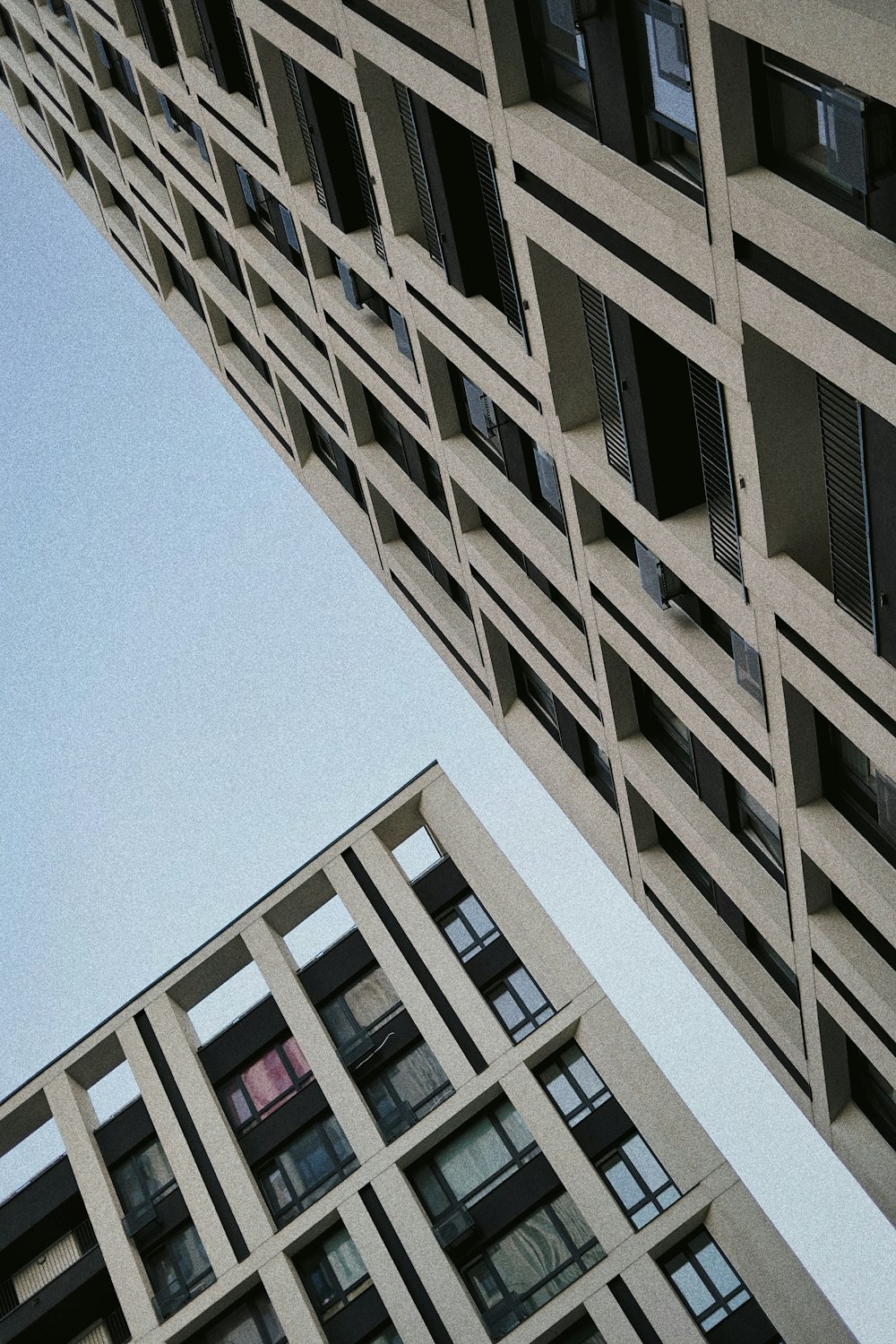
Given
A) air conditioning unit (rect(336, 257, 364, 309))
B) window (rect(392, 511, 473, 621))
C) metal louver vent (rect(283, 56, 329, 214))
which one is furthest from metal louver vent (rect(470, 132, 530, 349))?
window (rect(392, 511, 473, 621))

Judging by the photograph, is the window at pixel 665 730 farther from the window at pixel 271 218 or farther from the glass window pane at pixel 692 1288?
the glass window pane at pixel 692 1288

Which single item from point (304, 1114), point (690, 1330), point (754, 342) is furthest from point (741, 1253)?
point (754, 342)

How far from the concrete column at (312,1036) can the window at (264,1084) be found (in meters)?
1.06

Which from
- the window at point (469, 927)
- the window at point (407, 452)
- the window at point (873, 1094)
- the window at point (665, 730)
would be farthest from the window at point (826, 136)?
the window at point (469, 927)

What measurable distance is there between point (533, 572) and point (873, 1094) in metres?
9.51

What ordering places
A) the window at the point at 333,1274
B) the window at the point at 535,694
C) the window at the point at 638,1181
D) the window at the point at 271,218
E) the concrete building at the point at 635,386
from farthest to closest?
the window at the point at 333,1274 → the window at the point at 638,1181 → the window at the point at 535,694 → the window at the point at 271,218 → the concrete building at the point at 635,386

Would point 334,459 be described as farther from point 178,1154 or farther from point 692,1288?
point 692,1288

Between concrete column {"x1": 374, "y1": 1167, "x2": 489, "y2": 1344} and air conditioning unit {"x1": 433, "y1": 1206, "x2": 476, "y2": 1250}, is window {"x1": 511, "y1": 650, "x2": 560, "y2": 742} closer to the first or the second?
air conditioning unit {"x1": 433, "y1": 1206, "x2": 476, "y2": 1250}

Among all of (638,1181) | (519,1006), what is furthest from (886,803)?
(519,1006)

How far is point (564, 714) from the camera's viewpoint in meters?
25.4

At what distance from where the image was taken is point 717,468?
15.0m

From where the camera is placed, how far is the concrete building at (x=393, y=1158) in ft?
103

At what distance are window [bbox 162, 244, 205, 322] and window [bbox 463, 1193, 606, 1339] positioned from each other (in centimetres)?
2393

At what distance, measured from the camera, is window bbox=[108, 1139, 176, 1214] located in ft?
125
